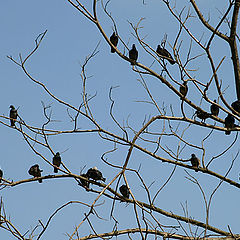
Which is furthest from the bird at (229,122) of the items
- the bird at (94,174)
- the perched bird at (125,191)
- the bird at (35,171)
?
the bird at (35,171)

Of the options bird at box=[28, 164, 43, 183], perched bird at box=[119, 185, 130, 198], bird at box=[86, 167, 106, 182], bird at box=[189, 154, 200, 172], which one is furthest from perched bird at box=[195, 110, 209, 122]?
bird at box=[28, 164, 43, 183]

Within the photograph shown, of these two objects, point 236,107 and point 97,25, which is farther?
point 236,107

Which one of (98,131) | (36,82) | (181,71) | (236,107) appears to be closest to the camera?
(181,71)

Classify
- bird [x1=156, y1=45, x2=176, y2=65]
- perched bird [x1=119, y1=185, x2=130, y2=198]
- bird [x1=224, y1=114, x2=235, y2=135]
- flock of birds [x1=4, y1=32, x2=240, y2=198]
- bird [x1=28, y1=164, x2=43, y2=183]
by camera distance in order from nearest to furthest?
bird [x1=156, y1=45, x2=176, y2=65], flock of birds [x1=4, y1=32, x2=240, y2=198], bird [x1=224, y1=114, x2=235, y2=135], perched bird [x1=119, y1=185, x2=130, y2=198], bird [x1=28, y1=164, x2=43, y2=183]

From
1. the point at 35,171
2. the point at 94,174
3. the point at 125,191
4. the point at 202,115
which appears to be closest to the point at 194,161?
the point at 202,115

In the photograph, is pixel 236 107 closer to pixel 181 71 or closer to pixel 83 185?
pixel 181 71

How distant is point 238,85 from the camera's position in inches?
261

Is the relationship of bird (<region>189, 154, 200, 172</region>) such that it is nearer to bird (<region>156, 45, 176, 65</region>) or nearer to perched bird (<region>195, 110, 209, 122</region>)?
perched bird (<region>195, 110, 209, 122</region>)

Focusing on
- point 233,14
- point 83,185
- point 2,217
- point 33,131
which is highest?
point 233,14

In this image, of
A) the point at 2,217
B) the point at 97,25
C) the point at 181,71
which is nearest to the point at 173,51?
the point at 181,71

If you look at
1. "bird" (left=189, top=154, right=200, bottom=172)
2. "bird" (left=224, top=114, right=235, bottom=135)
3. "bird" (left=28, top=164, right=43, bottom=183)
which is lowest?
"bird" (left=189, top=154, right=200, bottom=172)

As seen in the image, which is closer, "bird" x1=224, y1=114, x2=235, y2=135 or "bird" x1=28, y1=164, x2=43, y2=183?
"bird" x1=224, y1=114, x2=235, y2=135

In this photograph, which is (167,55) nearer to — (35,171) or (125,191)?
(125,191)

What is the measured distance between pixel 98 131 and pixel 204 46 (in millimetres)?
1722
